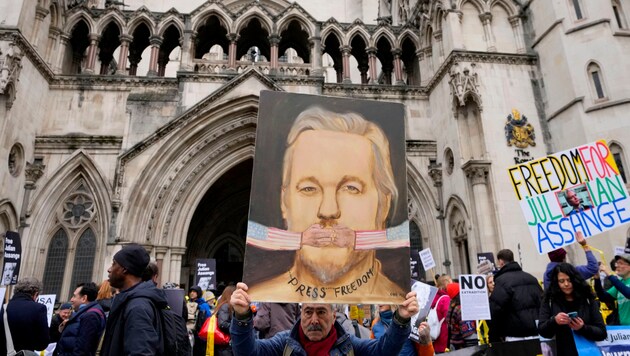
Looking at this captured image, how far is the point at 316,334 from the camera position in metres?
2.60

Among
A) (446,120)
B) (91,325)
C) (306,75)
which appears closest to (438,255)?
(446,120)

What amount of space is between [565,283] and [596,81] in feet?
42.9

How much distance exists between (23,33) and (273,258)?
17597 millimetres

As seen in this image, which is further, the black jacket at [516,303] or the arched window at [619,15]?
the arched window at [619,15]

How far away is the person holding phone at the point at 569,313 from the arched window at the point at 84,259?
52.4 ft

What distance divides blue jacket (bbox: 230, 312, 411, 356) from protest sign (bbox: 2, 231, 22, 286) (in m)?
8.91

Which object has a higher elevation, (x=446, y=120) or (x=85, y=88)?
(x=85, y=88)

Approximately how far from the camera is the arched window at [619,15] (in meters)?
15.1

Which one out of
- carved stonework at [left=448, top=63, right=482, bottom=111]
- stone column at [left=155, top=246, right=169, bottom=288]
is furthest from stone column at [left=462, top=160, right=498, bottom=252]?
stone column at [left=155, top=246, right=169, bottom=288]

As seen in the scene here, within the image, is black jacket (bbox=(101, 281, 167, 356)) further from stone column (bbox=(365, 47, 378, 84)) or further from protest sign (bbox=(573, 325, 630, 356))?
stone column (bbox=(365, 47, 378, 84))

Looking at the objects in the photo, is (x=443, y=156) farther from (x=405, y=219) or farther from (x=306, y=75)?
(x=405, y=219)

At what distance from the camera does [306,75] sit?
707 inches

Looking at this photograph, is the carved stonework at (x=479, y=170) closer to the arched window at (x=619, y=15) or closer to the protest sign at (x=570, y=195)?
the arched window at (x=619, y=15)

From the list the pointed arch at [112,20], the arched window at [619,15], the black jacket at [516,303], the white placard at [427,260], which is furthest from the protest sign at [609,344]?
the pointed arch at [112,20]
